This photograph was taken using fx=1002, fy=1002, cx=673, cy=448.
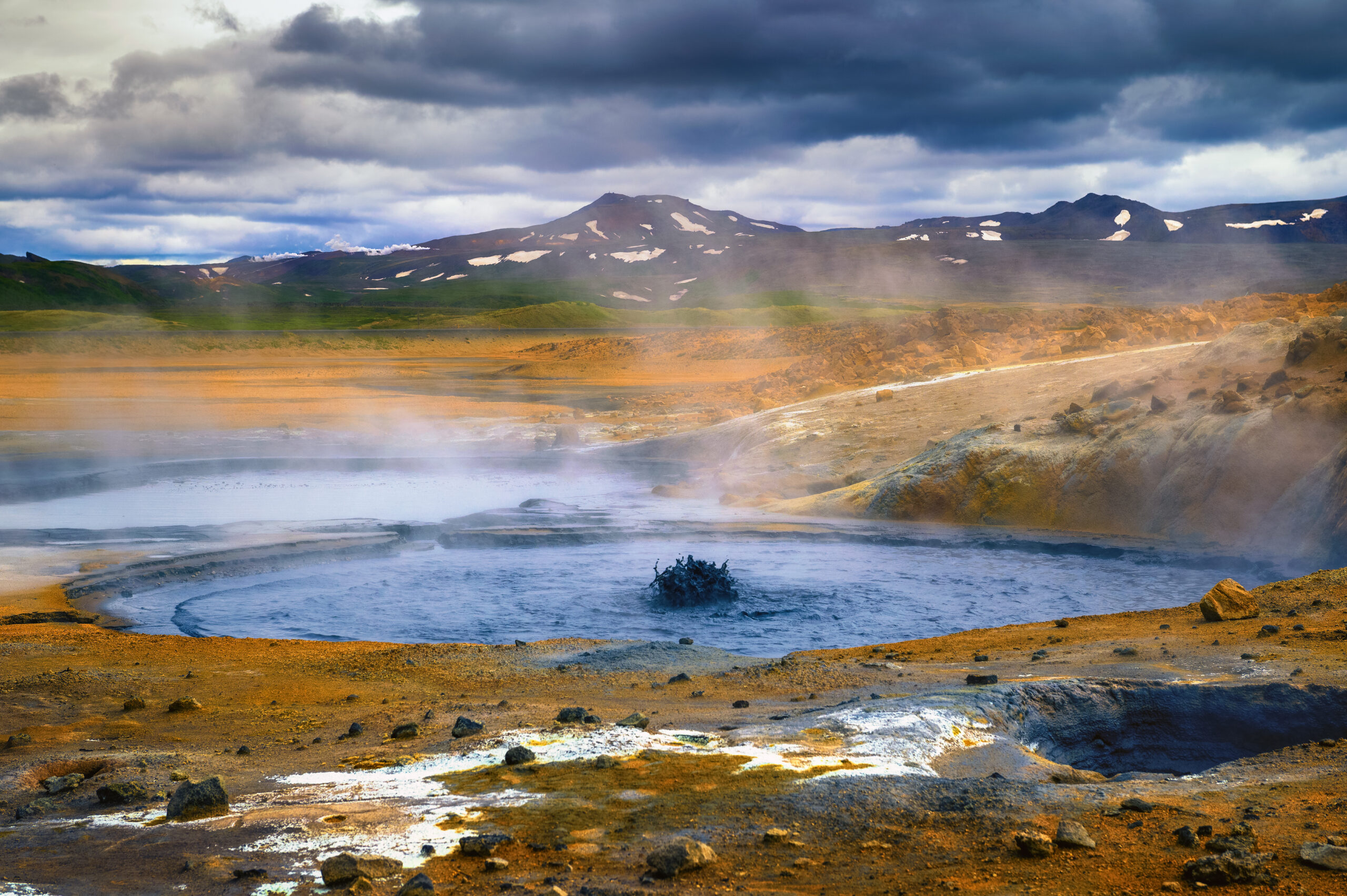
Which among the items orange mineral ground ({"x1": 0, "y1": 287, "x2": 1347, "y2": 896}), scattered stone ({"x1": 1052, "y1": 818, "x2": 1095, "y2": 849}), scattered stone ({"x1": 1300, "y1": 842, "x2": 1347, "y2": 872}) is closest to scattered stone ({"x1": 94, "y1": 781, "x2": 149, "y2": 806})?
orange mineral ground ({"x1": 0, "y1": 287, "x2": 1347, "y2": 896})

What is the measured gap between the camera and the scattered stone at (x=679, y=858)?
3.28 metres

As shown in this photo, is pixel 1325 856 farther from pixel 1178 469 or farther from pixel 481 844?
pixel 1178 469

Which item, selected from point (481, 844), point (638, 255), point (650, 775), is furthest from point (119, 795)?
point (638, 255)

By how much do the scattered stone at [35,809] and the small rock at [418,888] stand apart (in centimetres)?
204

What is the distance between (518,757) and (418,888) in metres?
1.31

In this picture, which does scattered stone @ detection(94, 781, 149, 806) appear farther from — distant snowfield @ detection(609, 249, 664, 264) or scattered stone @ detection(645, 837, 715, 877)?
distant snowfield @ detection(609, 249, 664, 264)

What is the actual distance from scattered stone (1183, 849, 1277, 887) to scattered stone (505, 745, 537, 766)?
2634mm

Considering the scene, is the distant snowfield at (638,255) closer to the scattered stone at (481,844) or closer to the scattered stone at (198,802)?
the scattered stone at (198,802)

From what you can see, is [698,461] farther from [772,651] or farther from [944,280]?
[944,280]

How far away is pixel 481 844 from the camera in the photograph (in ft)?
11.6

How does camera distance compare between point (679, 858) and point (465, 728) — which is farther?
point (465, 728)

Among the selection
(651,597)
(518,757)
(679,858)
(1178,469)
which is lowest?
(651,597)

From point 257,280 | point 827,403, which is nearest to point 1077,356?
point 827,403

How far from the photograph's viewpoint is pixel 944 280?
107 metres
